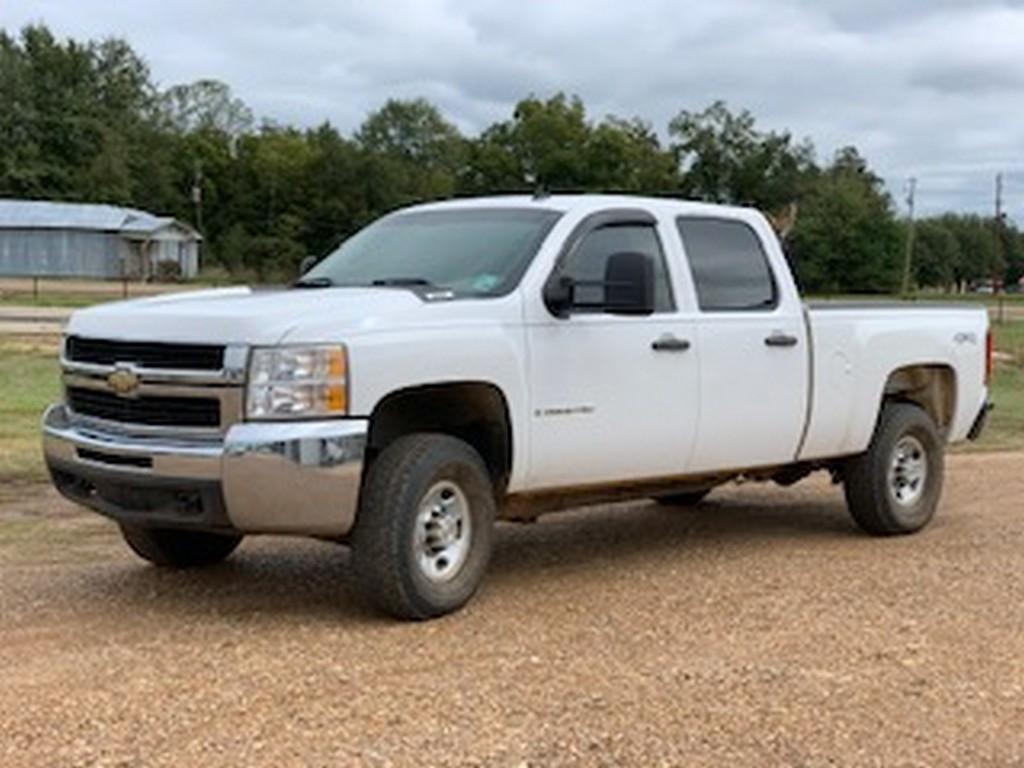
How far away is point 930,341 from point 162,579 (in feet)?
16.3

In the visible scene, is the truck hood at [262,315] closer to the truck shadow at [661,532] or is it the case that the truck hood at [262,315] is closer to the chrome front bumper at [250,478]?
the chrome front bumper at [250,478]

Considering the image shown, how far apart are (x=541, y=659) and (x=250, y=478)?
1.38 m

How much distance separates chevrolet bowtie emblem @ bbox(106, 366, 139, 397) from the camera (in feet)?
20.5

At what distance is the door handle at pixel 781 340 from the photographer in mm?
8023

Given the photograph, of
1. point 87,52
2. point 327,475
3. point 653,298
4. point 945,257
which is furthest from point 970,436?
point 945,257

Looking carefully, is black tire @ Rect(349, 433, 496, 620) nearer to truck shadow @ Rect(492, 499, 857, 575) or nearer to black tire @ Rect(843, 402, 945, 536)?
truck shadow @ Rect(492, 499, 857, 575)

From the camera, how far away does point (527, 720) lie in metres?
4.98

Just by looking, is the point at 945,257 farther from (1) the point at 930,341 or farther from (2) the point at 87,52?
(1) the point at 930,341

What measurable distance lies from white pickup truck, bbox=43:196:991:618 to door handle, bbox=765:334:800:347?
15 millimetres

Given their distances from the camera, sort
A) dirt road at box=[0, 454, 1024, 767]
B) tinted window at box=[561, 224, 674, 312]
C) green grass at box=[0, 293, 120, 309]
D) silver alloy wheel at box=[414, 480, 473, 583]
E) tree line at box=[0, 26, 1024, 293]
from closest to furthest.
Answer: dirt road at box=[0, 454, 1024, 767]
silver alloy wheel at box=[414, 480, 473, 583]
tinted window at box=[561, 224, 674, 312]
green grass at box=[0, 293, 120, 309]
tree line at box=[0, 26, 1024, 293]

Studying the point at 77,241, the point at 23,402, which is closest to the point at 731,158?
the point at 77,241

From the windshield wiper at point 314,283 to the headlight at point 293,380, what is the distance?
4.22 feet

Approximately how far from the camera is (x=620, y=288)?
703cm

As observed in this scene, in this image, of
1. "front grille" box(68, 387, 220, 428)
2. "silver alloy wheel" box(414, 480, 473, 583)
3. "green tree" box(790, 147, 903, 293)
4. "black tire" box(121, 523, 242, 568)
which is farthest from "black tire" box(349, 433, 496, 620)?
"green tree" box(790, 147, 903, 293)
